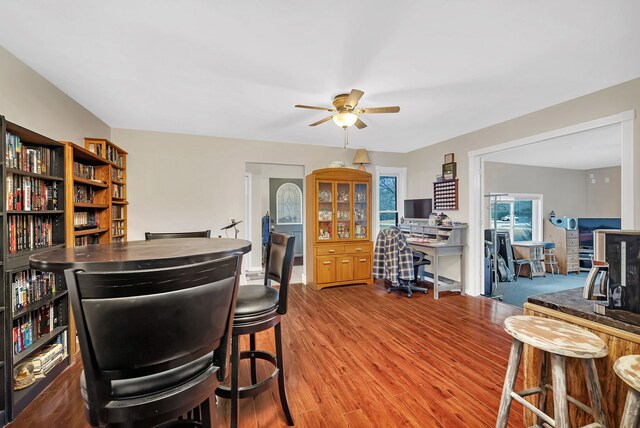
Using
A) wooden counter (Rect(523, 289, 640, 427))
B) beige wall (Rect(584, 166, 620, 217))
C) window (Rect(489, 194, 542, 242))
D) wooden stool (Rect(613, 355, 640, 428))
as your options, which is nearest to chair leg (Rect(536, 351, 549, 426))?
wooden counter (Rect(523, 289, 640, 427))

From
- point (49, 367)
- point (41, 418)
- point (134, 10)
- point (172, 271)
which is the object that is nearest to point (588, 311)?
point (172, 271)

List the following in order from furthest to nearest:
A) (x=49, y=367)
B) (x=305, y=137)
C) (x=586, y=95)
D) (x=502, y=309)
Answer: (x=305, y=137), (x=502, y=309), (x=586, y=95), (x=49, y=367)

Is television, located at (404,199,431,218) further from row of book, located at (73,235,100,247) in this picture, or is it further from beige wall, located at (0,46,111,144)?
beige wall, located at (0,46,111,144)

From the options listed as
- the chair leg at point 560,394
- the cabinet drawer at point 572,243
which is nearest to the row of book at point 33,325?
the chair leg at point 560,394

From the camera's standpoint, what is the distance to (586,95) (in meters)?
2.76

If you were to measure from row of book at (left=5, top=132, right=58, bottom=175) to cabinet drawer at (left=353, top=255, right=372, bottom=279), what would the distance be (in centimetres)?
374

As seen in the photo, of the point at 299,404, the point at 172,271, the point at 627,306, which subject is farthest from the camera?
the point at 299,404

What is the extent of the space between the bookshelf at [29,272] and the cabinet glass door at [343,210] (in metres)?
3.35

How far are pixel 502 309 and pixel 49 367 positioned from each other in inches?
173

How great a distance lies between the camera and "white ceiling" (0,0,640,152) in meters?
1.62

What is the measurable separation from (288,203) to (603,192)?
736 centimetres

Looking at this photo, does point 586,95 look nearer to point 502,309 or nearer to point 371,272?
point 502,309

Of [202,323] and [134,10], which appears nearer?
[202,323]

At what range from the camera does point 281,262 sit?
1.66m
